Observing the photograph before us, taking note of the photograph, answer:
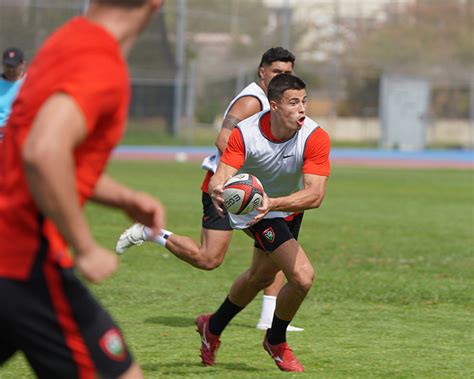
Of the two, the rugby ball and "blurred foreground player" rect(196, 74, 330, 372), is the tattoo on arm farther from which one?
the rugby ball

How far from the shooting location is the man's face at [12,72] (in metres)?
12.2

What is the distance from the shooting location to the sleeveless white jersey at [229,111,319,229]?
7.23 meters

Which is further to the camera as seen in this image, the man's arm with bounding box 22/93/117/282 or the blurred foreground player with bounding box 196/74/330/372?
the blurred foreground player with bounding box 196/74/330/372

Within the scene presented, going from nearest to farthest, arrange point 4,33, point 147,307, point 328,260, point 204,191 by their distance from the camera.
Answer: point 204,191 → point 147,307 → point 328,260 → point 4,33

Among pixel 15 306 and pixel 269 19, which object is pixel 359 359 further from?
pixel 269 19

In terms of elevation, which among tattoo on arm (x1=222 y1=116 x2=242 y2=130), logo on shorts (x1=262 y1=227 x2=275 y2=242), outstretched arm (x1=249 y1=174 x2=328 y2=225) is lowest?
logo on shorts (x1=262 y1=227 x2=275 y2=242)

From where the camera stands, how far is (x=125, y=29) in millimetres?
3766

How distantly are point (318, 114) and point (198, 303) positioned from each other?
3984 centimetres

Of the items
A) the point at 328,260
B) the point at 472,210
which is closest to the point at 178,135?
the point at 472,210

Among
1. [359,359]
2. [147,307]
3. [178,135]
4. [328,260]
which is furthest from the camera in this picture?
[178,135]

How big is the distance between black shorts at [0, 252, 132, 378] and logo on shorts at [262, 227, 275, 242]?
347 centimetres

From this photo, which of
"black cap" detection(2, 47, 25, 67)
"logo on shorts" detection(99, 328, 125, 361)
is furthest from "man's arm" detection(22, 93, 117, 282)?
"black cap" detection(2, 47, 25, 67)

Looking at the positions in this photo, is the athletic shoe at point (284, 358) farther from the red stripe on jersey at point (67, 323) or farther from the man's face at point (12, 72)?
the man's face at point (12, 72)

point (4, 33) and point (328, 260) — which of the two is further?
point (4, 33)
